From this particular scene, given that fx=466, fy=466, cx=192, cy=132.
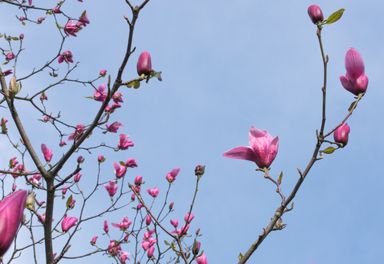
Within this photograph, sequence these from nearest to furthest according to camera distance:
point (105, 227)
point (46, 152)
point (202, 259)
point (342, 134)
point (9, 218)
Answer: point (9, 218), point (342, 134), point (202, 259), point (46, 152), point (105, 227)

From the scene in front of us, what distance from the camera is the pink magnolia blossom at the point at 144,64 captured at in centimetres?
213

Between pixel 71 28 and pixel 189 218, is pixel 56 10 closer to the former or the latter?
pixel 71 28

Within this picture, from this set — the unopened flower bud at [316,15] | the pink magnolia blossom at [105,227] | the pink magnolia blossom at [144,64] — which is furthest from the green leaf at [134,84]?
the pink magnolia blossom at [105,227]

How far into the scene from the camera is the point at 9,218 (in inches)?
39.9

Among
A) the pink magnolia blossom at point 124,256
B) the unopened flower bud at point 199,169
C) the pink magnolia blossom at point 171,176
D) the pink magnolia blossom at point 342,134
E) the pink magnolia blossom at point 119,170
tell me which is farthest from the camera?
the pink magnolia blossom at point 124,256

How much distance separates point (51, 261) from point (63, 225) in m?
1.65

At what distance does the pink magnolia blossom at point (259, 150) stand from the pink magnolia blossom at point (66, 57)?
134 inches

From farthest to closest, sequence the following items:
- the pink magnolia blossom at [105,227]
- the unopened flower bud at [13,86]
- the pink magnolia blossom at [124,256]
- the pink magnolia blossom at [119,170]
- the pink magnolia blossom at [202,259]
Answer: the pink magnolia blossom at [105,227]
the pink magnolia blossom at [124,256]
the pink magnolia blossom at [119,170]
the pink magnolia blossom at [202,259]
the unopened flower bud at [13,86]

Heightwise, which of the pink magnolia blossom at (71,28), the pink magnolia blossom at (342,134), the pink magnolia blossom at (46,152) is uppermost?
the pink magnolia blossom at (71,28)

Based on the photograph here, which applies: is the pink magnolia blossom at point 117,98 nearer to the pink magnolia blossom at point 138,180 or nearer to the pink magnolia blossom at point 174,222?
the pink magnolia blossom at point 138,180

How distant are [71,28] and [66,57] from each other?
0.56 m

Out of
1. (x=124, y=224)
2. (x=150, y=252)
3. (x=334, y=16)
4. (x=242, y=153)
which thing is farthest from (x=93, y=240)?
(x=334, y=16)

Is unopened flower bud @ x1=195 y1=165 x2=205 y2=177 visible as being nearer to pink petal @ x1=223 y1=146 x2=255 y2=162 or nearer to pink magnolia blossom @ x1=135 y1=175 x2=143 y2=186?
pink petal @ x1=223 y1=146 x2=255 y2=162

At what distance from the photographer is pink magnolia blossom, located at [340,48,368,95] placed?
1.85 meters
